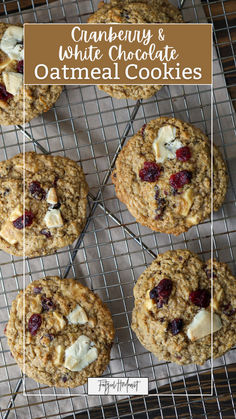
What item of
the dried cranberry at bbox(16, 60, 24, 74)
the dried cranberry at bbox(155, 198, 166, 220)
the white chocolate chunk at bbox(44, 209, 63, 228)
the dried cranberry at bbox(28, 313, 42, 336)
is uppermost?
the dried cranberry at bbox(16, 60, 24, 74)

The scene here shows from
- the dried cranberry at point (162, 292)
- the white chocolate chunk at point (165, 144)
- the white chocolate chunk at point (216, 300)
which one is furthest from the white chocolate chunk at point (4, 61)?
the white chocolate chunk at point (216, 300)

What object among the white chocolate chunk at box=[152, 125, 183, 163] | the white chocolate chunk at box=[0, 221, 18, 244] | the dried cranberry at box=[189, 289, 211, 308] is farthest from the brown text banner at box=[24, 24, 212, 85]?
the dried cranberry at box=[189, 289, 211, 308]

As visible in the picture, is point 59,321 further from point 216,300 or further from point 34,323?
point 216,300

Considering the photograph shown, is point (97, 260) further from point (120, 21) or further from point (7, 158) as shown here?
point (120, 21)

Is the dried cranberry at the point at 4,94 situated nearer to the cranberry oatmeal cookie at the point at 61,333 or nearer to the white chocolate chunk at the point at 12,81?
the white chocolate chunk at the point at 12,81

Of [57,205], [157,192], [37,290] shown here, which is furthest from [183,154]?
[37,290]

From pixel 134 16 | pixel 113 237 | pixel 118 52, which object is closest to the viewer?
pixel 118 52

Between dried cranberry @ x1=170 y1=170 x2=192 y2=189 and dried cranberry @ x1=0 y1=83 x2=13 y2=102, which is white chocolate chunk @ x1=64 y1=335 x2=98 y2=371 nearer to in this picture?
dried cranberry @ x1=170 y1=170 x2=192 y2=189
